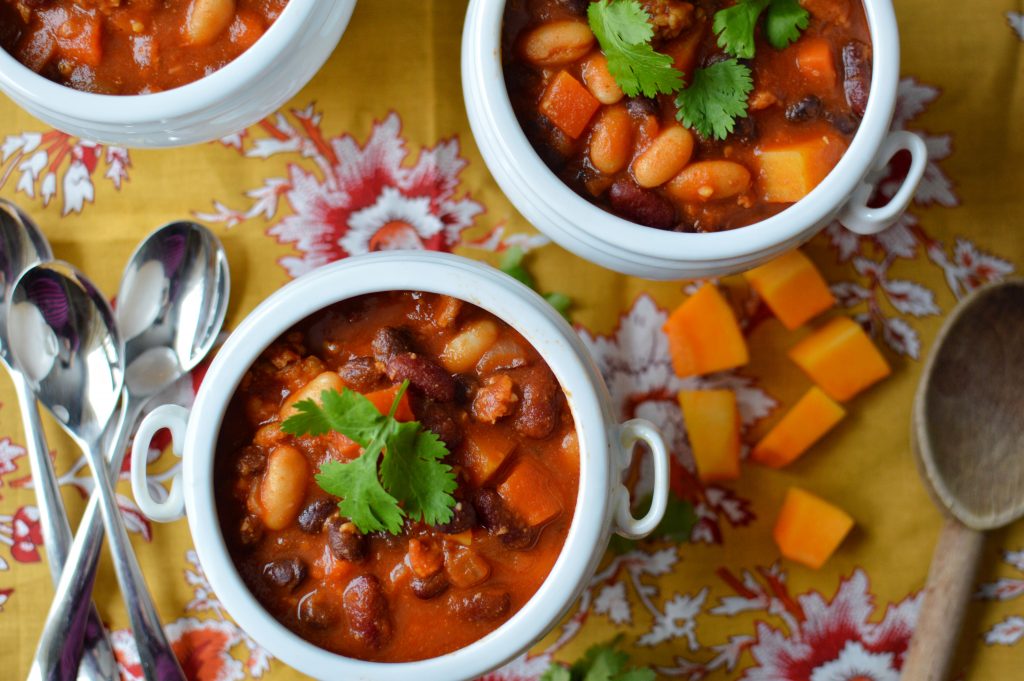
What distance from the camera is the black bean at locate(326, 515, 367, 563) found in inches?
59.7

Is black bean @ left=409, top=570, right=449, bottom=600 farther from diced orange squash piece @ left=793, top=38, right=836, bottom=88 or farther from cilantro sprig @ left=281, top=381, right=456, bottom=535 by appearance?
diced orange squash piece @ left=793, top=38, right=836, bottom=88

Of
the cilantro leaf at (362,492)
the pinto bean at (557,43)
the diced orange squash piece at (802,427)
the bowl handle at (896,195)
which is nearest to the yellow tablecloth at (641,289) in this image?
the diced orange squash piece at (802,427)

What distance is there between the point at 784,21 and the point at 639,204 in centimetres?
39

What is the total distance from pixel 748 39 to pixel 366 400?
2.82ft

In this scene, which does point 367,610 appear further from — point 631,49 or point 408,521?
point 631,49

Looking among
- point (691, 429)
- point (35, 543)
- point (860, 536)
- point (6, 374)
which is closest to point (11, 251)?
point (6, 374)

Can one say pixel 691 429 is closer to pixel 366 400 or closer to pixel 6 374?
pixel 366 400

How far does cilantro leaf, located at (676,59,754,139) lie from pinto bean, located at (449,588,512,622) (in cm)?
85

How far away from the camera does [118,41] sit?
1.62 metres

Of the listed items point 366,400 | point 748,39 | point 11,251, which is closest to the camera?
point 366,400

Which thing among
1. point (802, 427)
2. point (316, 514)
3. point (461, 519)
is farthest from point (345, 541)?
point (802, 427)

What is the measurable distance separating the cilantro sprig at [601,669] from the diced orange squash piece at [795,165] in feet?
Answer: 3.10

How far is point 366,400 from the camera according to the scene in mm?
1477

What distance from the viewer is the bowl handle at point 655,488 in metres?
1.63
